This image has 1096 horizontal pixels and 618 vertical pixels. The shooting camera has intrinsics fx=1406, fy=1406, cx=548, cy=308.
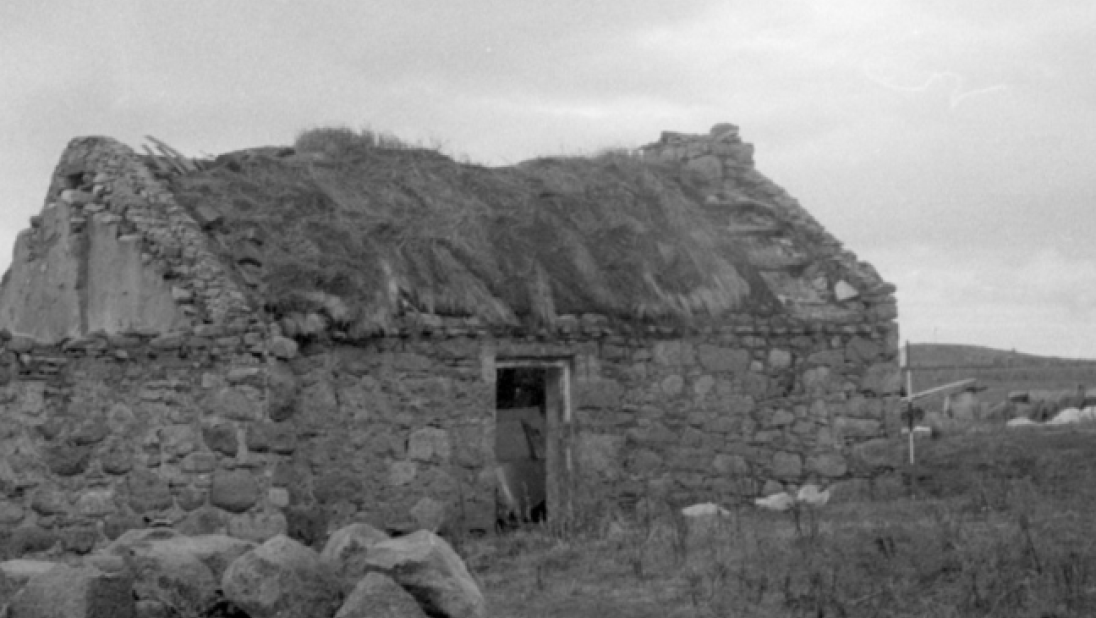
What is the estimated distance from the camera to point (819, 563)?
9273 millimetres

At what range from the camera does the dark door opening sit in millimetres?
14562

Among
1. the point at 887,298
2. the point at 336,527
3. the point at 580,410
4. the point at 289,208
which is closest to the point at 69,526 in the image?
the point at 336,527

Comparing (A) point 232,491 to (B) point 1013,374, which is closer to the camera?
(A) point 232,491

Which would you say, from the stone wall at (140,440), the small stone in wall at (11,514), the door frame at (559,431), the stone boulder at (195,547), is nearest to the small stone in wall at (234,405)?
the stone wall at (140,440)

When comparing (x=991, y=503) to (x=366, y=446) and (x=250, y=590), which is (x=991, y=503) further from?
(x=250, y=590)

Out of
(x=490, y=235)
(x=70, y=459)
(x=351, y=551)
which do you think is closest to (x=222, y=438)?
(x=70, y=459)

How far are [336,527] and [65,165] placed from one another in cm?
422

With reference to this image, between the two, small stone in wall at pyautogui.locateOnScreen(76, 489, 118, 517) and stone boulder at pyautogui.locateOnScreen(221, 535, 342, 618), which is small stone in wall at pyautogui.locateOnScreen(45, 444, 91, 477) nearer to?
small stone in wall at pyautogui.locateOnScreen(76, 489, 118, 517)

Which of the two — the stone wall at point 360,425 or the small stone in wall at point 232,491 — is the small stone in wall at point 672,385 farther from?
the small stone in wall at point 232,491

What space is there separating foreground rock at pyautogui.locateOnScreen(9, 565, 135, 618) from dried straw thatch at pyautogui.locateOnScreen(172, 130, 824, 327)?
440 cm

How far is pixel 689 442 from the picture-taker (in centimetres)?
1361

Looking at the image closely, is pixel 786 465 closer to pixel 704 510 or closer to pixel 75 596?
pixel 704 510

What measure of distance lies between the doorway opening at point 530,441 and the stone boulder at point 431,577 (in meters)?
5.23

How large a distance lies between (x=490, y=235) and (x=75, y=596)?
691cm
